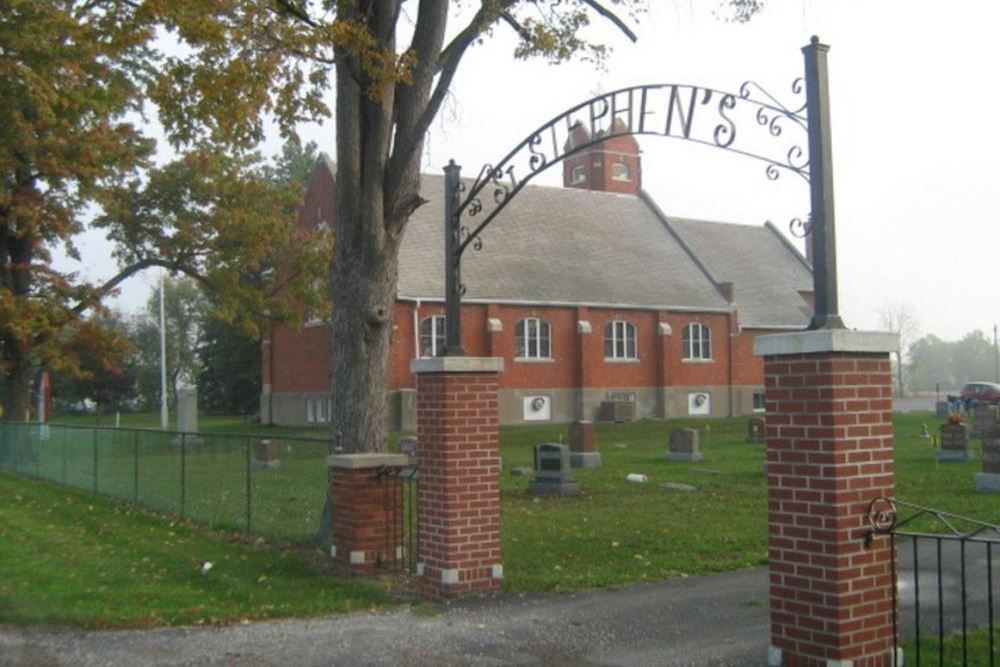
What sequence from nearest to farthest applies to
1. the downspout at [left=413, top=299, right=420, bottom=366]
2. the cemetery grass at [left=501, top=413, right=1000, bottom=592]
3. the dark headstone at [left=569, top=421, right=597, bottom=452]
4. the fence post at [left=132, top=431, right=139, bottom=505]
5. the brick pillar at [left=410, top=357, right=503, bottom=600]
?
the brick pillar at [left=410, top=357, right=503, bottom=600]
the cemetery grass at [left=501, top=413, right=1000, bottom=592]
the fence post at [left=132, top=431, right=139, bottom=505]
the dark headstone at [left=569, top=421, right=597, bottom=452]
the downspout at [left=413, top=299, right=420, bottom=366]

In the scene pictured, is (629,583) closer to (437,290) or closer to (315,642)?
(315,642)

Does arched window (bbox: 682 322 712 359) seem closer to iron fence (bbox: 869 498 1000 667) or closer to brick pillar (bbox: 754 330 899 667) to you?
iron fence (bbox: 869 498 1000 667)

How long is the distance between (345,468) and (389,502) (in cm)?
56

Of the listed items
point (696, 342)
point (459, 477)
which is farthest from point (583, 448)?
point (696, 342)

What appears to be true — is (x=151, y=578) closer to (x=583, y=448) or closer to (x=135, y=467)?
(x=135, y=467)

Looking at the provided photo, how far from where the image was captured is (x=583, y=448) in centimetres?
2280

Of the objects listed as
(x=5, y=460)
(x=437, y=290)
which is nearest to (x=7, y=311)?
(x=5, y=460)

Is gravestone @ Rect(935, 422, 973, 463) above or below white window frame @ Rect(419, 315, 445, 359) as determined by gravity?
below

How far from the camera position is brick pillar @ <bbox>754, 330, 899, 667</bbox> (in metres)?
6.09

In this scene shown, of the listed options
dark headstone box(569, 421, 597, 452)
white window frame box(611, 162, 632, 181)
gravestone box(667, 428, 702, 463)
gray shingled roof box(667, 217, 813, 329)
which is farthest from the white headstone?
white window frame box(611, 162, 632, 181)

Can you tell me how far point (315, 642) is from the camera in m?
7.74

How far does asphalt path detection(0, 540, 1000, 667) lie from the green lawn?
0.97 metres

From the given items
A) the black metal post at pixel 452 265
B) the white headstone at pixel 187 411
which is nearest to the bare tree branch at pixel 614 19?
the black metal post at pixel 452 265

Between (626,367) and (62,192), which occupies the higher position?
(62,192)
